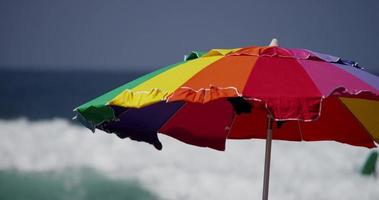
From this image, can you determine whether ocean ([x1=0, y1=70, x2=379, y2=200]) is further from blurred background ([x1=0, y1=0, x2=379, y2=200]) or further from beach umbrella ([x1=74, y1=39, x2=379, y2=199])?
beach umbrella ([x1=74, y1=39, x2=379, y2=199])

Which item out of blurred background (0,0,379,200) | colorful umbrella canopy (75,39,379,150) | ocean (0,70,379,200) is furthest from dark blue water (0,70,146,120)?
colorful umbrella canopy (75,39,379,150)

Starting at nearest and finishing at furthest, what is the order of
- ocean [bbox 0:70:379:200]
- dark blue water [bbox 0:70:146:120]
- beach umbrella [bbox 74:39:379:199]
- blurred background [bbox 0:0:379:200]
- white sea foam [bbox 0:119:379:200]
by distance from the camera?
1. beach umbrella [bbox 74:39:379:199]
2. white sea foam [bbox 0:119:379:200]
3. ocean [bbox 0:70:379:200]
4. blurred background [bbox 0:0:379:200]
5. dark blue water [bbox 0:70:146:120]

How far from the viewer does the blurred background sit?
8219mm

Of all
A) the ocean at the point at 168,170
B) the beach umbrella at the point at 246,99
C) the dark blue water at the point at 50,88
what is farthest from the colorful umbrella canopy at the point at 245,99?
the dark blue water at the point at 50,88

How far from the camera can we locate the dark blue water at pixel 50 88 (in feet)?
42.9

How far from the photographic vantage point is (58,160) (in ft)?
31.3

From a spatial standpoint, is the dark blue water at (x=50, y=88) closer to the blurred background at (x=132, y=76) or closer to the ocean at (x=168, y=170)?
the blurred background at (x=132, y=76)

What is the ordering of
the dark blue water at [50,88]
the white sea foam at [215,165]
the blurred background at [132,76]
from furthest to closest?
1. the dark blue water at [50,88]
2. the blurred background at [132,76]
3. the white sea foam at [215,165]

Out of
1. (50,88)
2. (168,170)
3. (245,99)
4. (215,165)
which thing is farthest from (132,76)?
(245,99)

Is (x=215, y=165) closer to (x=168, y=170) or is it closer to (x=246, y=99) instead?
(x=168, y=170)

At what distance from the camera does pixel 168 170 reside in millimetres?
8578

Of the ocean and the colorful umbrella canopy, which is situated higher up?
the colorful umbrella canopy

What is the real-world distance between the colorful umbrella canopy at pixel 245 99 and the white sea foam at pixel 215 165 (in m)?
4.88

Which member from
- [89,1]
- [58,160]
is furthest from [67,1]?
[58,160]
